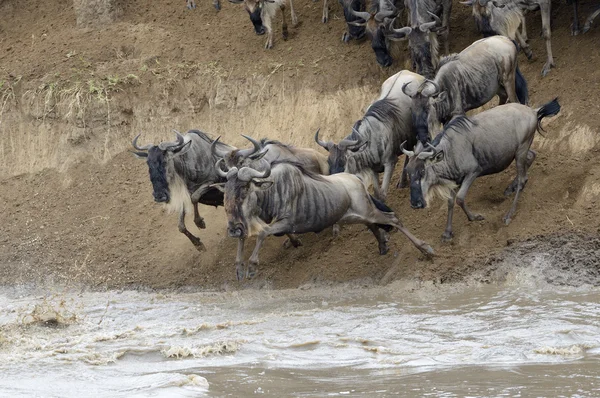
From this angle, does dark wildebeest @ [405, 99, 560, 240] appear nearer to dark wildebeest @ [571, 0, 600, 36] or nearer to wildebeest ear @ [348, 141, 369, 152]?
wildebeest ear @ [348, 141, 369, 152]

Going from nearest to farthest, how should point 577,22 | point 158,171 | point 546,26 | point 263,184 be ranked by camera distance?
point 263,184
point 158,171
point 546,26
point 577,22

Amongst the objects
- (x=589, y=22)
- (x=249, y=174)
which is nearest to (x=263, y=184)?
(x=249, y=174)

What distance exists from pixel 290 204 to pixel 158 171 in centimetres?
199

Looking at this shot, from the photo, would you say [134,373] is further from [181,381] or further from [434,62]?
[434,62]

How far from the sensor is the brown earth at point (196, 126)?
45.0ft

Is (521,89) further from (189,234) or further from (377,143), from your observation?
(189,234)

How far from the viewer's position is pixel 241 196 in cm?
1262

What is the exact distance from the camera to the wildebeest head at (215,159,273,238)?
1259cm

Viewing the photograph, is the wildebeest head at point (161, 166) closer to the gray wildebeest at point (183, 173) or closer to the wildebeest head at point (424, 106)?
the gray wildebeest at point (183, 173)

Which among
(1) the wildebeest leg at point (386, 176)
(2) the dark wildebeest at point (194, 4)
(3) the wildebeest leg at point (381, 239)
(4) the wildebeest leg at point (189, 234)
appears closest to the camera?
(3) the wildebeest leg at point (381, 239)

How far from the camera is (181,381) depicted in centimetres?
918

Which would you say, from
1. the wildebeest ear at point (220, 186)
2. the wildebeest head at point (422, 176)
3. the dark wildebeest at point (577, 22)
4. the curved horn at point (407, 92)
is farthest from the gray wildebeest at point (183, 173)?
the dark wildebeest at point (577, 22)

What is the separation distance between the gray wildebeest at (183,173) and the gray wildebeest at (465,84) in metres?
2.63

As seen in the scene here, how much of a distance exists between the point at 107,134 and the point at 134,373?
8.79 m
